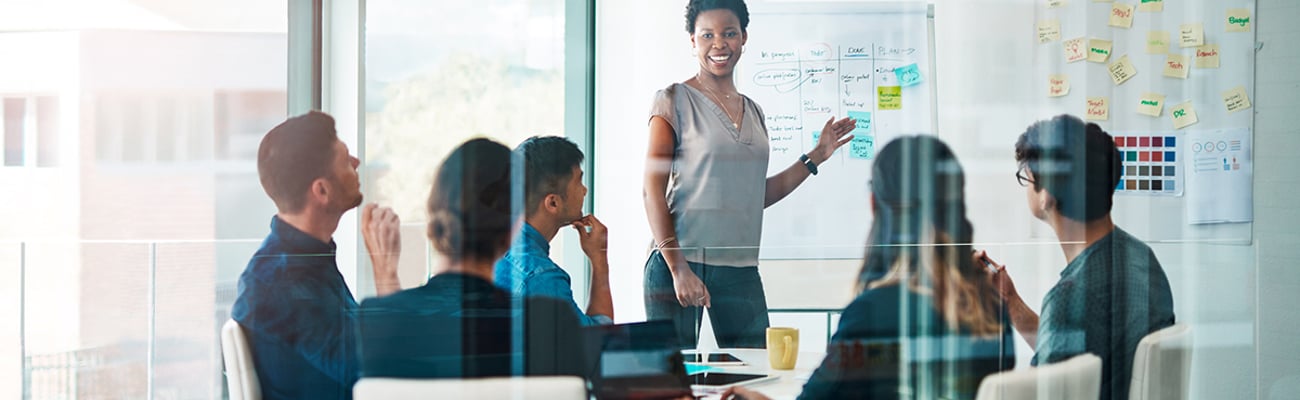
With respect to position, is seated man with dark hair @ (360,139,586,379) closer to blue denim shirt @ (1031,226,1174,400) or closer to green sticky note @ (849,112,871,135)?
green sticky note @ (849,112,871,135)

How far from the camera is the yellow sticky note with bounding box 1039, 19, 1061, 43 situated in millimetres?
1812

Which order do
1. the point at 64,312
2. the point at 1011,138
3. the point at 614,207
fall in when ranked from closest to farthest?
the point at 64,312, the point at 614,207, the point at 1011,138

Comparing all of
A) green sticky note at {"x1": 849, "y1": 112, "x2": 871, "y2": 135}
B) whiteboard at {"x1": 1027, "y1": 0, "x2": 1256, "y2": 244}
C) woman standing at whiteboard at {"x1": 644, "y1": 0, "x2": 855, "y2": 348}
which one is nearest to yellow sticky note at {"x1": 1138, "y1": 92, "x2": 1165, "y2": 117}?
whiteboard at {"x1": 1027, "y1": 0, "x2": 1256, "y2": 244}

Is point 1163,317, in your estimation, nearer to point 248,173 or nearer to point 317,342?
point 317,342

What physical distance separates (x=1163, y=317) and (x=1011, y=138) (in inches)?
18.0

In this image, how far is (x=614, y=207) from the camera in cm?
158

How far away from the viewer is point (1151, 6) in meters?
1.82

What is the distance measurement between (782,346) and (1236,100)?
1.01 meters

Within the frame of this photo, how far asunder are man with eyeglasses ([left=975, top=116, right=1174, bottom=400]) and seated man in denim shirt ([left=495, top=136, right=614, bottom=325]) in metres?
0.84

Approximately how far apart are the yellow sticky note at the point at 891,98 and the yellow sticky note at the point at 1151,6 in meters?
0.48

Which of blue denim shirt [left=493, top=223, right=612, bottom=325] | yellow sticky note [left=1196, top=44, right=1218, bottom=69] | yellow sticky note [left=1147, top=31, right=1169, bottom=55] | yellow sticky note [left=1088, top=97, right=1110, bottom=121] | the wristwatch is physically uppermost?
yellow sticky note [left=1147, top=31, right=1169, bottom=55]

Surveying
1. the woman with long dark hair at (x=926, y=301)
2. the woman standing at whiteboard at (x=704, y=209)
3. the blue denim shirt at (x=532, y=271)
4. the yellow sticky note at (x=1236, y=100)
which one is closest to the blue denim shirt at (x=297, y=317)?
the blue denim shirt at (x=532, y=271)

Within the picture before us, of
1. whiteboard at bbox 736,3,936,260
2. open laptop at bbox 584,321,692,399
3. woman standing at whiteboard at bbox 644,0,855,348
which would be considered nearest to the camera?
open laptop at bbox 584,321,692,399

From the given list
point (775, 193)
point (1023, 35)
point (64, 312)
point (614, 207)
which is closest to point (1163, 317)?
point (1023, 35)
